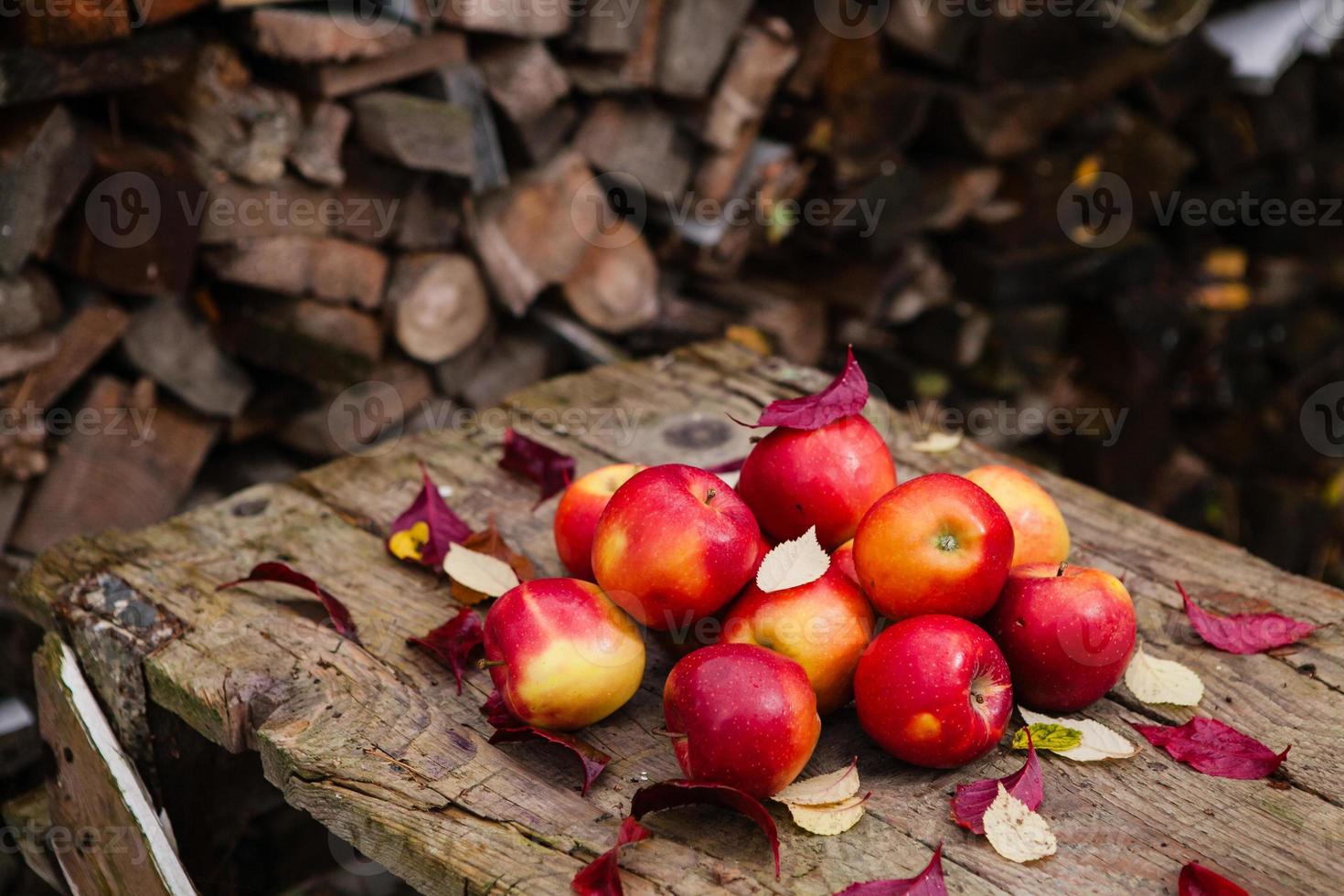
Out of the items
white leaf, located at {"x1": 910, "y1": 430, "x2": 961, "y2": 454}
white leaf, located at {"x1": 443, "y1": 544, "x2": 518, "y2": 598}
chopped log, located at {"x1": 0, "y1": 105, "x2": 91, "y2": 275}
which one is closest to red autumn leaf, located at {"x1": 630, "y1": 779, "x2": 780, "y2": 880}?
white leaf, located at {"x1": 443, "y1": 544, "x2": 518, "y2": 598}

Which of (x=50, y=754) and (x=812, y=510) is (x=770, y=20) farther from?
(x=50, y=754)

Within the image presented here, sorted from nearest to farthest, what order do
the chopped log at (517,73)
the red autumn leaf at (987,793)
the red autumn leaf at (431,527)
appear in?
1. the red autumn leaf at (987,793)
2. the red autumn leaf at (431,527)
3. the chopped log at (517,73)

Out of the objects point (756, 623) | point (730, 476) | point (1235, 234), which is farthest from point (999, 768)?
point (1235, 234)

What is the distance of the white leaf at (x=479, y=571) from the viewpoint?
4.55ft

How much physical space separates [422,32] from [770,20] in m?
0.89

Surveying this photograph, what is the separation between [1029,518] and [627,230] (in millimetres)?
1637

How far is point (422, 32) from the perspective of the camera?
7.36ft

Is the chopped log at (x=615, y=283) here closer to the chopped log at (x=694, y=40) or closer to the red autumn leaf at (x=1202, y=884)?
the chopped log at (x=694, y=40)

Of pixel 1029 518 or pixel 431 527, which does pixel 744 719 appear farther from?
pixel 431 527

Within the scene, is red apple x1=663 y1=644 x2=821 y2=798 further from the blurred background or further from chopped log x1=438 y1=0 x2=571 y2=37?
chopped log x1=438 y1=0 x2=571 y2=37

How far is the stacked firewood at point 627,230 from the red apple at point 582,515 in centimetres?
109

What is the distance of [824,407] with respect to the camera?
1312 millimetres

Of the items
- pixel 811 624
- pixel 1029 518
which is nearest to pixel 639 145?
pixel 1029 518

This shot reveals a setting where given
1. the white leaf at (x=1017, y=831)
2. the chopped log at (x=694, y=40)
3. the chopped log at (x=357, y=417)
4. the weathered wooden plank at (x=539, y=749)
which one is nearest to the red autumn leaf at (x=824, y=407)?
the weathered wooden plank at (x=539, y=749)
